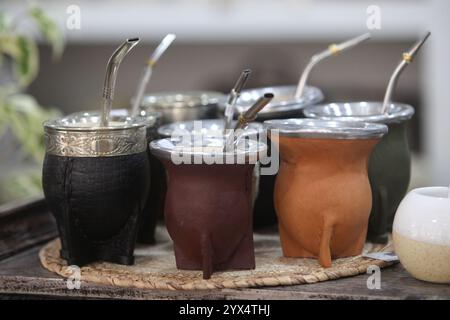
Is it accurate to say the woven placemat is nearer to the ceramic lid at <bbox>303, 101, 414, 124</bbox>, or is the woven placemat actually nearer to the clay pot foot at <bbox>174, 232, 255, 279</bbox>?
the clay pot foot at <bbox>174, 232, 255, 279</bbox>

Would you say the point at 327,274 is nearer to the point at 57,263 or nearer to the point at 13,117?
→ the point at 57,263

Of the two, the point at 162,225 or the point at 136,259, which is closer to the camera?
the point at 136,259

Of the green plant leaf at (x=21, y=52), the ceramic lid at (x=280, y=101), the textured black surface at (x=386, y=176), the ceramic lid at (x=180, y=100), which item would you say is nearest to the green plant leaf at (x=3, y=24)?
the green plant leaf at (x=21, y=52)

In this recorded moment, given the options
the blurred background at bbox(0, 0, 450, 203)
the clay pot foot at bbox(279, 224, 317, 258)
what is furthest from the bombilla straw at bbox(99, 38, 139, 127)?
the blurred background at bbox(0, 0, 450, 203)

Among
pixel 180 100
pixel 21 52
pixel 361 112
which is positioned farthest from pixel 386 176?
pixel 21 52

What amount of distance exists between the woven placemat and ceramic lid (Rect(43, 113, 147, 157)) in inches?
5.1

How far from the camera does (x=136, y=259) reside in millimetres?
956

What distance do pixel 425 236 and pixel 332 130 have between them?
0.14 m

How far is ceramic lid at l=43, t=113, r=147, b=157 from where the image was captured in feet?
2.88

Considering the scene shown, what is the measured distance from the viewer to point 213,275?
0.87m

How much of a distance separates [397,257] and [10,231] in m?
0.47

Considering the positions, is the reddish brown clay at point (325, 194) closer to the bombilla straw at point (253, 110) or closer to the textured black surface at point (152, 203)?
the bombilla straw at point (253, 110)

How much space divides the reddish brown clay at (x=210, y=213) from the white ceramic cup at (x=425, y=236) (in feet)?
0.54
